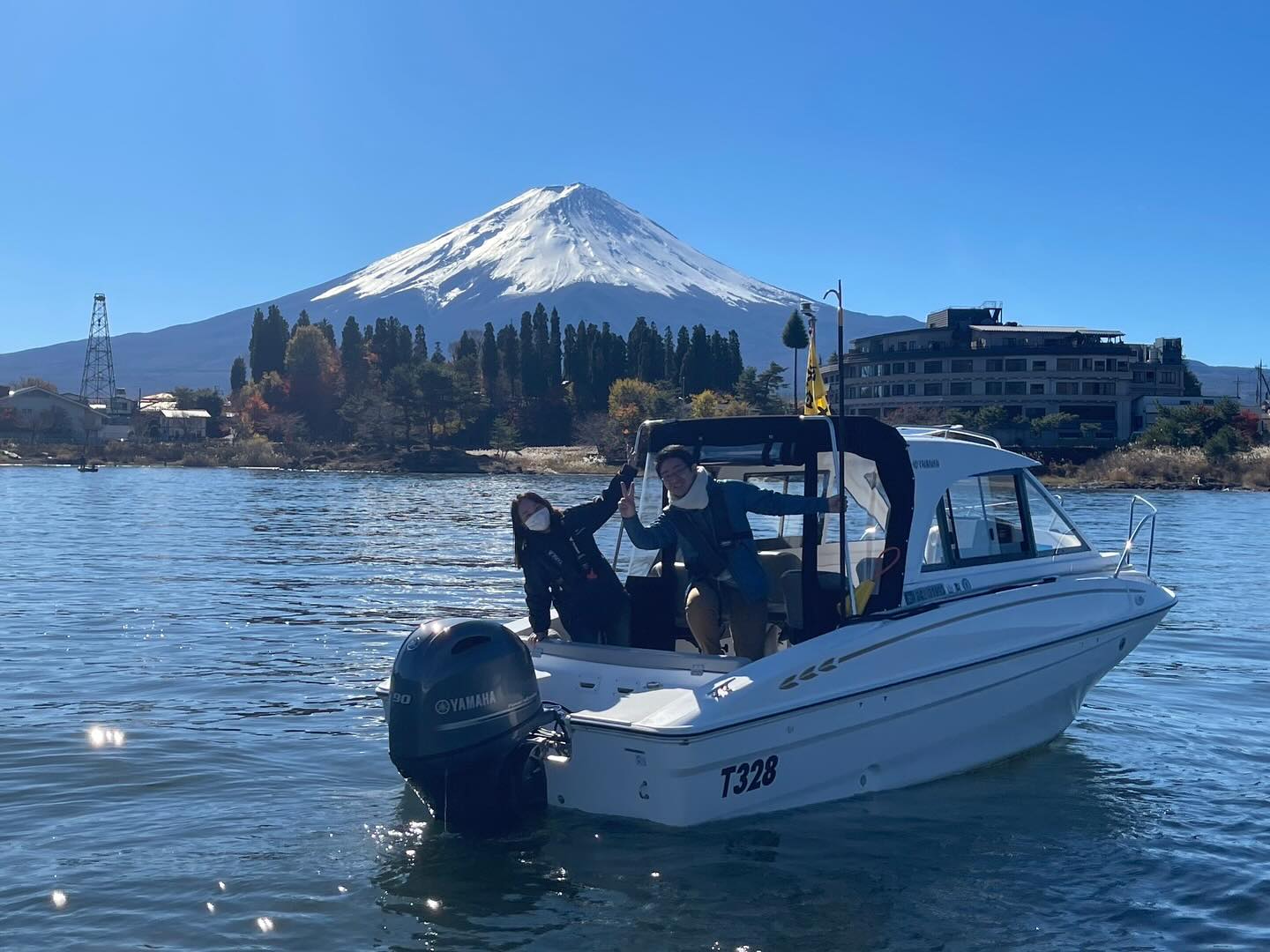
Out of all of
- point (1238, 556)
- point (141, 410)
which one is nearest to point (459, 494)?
point (1238, 556)

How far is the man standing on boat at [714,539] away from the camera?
765cm

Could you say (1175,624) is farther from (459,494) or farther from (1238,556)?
(459,494)

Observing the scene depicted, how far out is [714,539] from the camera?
7.75 metres

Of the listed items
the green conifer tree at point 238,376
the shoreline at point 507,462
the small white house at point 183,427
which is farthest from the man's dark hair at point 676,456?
the green conifer tree at point 238,376

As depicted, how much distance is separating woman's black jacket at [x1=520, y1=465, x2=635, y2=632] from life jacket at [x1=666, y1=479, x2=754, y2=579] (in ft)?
1.80

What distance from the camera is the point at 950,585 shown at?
28.1 ft

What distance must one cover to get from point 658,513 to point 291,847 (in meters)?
3.26

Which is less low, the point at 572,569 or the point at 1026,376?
the point at 1026,376

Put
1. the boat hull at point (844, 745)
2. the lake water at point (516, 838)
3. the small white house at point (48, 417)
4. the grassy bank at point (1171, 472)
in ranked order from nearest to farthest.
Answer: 1. the lake water at point (516, 838)
2. the boat hull at point (844, 745)
3. the grassy bank at point (1171, 472)
4. the small white house at point (48, 417)

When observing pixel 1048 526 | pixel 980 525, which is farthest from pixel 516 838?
pixel 1048 526

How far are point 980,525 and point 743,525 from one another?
88.5 inches

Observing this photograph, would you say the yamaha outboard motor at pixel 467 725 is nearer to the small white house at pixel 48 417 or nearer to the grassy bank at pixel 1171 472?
the grassy bank at pixel 1171 472

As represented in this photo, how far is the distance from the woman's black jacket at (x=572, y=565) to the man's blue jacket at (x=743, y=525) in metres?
0.36

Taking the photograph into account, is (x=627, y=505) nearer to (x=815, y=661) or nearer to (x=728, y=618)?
(x=728, y=618)
